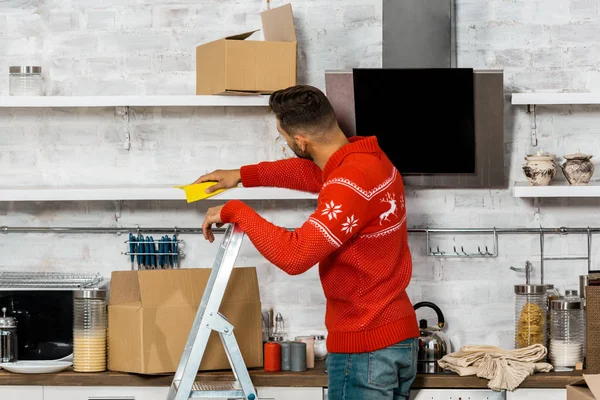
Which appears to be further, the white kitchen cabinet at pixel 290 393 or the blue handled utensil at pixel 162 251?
the blue handled utensil at pixel 162 251

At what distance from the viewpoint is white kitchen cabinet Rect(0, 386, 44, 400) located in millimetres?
3299

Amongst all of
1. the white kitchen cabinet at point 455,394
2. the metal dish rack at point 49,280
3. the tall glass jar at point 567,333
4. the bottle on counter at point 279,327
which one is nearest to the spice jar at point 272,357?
the bottle on counter at point 279,327

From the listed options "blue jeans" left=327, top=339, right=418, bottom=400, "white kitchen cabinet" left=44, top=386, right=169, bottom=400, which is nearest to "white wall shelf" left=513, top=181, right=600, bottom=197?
"blue jeans" left=327, top=339, right=418, bottom=400

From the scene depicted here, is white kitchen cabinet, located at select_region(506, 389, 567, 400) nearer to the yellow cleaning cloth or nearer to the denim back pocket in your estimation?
the denim back pocket

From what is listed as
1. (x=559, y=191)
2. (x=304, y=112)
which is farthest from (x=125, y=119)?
(x=559, y=191)

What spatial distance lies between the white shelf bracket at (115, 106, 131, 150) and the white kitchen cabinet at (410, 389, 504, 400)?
62.0 inches

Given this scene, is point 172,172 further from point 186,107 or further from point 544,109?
point 544,109

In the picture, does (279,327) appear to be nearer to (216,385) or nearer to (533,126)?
(216,385)

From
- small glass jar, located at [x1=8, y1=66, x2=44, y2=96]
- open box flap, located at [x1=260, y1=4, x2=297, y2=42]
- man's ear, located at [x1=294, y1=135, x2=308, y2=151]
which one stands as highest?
open box flap, located at [x1=260, y1=4, x2=297, y2=42]

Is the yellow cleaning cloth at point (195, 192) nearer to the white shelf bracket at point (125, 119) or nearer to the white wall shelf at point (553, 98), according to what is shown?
the white shelf bracket at point (125, 119)

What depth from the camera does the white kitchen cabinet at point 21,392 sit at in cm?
330

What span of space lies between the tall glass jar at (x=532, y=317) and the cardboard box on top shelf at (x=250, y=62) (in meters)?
1.24

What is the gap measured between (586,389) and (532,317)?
1.53 m

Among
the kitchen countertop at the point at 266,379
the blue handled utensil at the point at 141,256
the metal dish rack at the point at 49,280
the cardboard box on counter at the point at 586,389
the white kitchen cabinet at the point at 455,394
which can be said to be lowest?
the white kitchen cabinet at the point at 455,394
